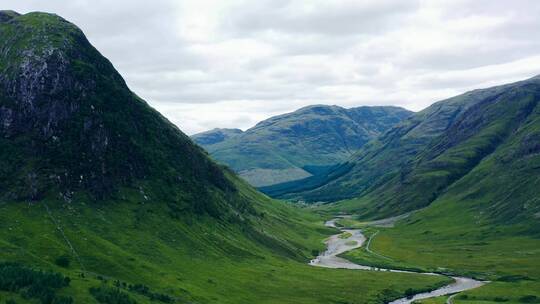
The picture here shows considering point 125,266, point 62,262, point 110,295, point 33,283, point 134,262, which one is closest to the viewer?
point 33,283

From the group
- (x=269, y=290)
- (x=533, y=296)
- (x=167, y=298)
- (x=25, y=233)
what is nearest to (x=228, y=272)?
(x=269, y=290)

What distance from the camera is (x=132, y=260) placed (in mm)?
166625

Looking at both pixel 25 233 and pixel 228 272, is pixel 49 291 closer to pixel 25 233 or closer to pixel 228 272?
pixel 25 233

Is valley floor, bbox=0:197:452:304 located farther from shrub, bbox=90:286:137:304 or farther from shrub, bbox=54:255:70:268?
shrub, bbox=90:286:137:304

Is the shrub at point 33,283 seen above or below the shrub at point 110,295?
above

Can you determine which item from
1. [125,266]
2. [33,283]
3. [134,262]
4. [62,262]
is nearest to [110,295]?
[33,283]

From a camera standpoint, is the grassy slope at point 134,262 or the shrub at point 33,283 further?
the grassy slope at point 134,262

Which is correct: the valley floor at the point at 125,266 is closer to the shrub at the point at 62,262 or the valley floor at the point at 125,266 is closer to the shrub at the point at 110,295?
the shrub at the point at 62,262

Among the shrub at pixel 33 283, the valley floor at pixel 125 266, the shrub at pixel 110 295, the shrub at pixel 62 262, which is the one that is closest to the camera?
the shrub at pixel 33 283

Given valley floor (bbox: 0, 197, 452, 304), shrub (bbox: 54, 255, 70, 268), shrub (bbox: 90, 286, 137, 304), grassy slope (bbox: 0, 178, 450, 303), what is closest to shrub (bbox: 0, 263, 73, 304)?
valley floor (bbox: 0, 197, 452, 304)

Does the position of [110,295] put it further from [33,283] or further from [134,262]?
[134,262]

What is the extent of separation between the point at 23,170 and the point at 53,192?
51.5ft

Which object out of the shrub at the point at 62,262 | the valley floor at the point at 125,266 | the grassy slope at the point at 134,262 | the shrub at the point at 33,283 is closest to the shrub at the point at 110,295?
the valley floor at the point at 125,266

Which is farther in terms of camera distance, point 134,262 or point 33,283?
point 134,262
